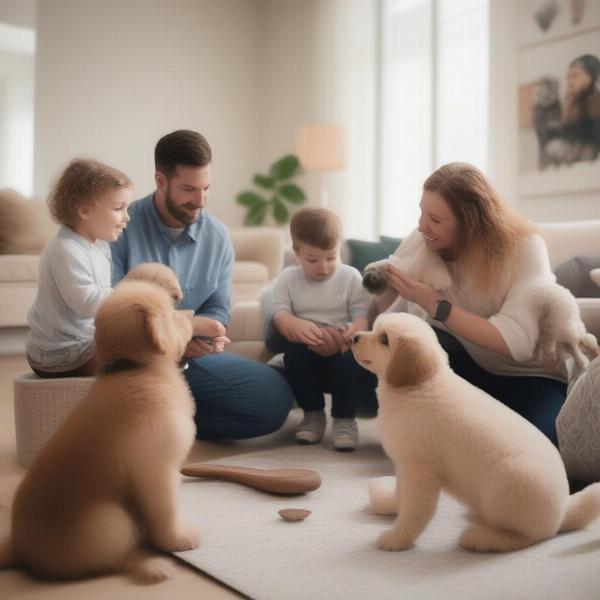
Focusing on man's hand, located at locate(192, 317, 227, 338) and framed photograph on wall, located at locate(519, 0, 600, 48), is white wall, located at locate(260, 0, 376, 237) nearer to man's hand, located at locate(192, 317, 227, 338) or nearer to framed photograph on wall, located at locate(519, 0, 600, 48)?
framed photograph on wall, located at locate(519, 0, 600, 48)

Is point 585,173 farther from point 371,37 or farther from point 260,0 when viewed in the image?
point 260,0

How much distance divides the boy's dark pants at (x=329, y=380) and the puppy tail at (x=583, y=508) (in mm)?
1055

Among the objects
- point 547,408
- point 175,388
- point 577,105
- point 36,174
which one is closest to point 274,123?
point 36,174

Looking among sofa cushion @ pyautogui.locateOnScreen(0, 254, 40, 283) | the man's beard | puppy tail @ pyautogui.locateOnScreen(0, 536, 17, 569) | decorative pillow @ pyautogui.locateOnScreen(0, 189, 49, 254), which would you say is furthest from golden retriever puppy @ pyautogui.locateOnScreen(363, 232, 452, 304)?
decorative pillow @ pyautogui.locateOnScreen(0, 189, 49, 254)

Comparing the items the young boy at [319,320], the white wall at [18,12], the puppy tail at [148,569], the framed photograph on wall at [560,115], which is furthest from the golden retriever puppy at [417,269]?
the white wall at [18,12]

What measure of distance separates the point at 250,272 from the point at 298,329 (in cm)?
346

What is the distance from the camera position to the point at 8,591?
1.41 metres

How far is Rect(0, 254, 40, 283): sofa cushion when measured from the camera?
17.3ft

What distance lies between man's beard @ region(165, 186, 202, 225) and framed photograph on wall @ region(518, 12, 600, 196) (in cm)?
382

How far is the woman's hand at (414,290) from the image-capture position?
2.28 m

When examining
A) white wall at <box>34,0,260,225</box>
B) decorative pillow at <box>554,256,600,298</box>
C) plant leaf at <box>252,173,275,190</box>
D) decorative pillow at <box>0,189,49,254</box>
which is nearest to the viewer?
decorative pillow at <box>554,256,600,298</box>

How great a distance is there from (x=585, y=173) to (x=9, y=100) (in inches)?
216

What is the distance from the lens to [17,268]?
17.4ft

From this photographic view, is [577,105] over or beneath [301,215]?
A: over
